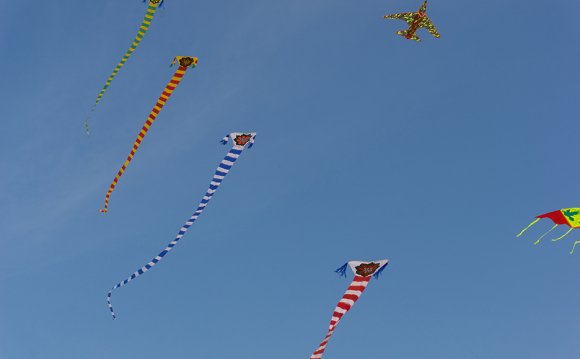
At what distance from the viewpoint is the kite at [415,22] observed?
3775 cm

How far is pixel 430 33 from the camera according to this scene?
125 feet

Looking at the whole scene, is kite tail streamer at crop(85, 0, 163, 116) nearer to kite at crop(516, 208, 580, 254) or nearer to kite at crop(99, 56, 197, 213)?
kite at crop(99, 56, 197, 213)

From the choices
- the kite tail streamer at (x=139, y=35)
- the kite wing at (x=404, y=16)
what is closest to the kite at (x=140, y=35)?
the kite tail streamer at (x=139, y=35)

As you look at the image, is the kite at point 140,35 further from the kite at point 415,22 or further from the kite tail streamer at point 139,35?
the kite at point 415,22

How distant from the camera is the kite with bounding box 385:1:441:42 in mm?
37750

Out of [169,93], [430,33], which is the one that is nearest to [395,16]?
[430,33]

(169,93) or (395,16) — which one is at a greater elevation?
(395,16)

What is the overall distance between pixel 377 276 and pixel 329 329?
364cm

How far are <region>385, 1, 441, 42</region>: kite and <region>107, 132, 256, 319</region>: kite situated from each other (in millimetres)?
12200

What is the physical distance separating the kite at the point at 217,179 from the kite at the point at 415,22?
1220 centimetres

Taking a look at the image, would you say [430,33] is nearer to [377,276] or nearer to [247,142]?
[247,142]

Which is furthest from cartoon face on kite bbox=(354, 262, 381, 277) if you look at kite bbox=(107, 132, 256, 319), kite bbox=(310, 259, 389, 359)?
kite bbox=(107, 132, 256, 319)

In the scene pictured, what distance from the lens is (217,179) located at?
34.5m

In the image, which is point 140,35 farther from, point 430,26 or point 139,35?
point 430,26
